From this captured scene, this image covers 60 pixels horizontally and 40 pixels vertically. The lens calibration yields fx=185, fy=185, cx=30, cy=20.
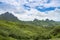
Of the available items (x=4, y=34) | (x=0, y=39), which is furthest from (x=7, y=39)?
(x=4, y=34)

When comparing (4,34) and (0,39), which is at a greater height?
(4,34)

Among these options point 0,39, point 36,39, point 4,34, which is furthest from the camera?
point 36,39

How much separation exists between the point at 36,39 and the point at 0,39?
153ft

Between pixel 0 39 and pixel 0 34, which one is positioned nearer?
pixel 0 39

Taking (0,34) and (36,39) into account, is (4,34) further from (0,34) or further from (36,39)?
(36,39)

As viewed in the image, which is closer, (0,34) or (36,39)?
(0,34)

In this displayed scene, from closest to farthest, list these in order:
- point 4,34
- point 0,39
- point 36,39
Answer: point 0,39 < point 4,34 < point 36,39

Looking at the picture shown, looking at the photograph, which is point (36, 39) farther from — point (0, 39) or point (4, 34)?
point (0, 39)

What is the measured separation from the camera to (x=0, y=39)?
432 ft

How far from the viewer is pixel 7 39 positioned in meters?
137

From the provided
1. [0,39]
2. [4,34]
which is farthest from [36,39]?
[0,39]

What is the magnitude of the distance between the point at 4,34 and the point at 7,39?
55.4 feet

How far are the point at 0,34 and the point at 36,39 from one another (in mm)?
34394

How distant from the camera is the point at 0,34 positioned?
155 metres
